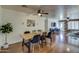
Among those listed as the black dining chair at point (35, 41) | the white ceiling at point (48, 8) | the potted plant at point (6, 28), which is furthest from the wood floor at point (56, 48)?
the white ceiling at point (48, 8)

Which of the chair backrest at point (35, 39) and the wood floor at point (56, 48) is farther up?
the chair backrest at point (35, 39)

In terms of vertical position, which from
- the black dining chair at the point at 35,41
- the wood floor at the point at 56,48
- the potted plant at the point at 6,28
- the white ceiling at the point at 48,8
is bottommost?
the wood floor at the point at 56,48

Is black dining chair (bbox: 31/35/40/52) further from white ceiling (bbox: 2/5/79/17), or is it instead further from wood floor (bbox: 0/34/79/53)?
white ceiling (bbox: 2/5/79/17)

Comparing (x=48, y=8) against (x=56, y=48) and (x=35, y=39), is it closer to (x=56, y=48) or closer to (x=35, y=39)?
(x=35, y=39)

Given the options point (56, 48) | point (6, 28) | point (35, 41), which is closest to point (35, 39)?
point (35, 41)

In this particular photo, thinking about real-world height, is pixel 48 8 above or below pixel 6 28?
above

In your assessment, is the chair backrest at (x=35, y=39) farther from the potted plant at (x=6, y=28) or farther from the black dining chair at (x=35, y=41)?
the potted plant at (x=6, y=28)

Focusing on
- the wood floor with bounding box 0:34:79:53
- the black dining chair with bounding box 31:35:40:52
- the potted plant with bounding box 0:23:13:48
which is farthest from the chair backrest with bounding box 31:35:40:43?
the potted plant with bounding box 0:23:13:48

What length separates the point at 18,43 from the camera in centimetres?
296

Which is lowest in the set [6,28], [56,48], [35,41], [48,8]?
[56,48]

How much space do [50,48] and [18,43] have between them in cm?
80
